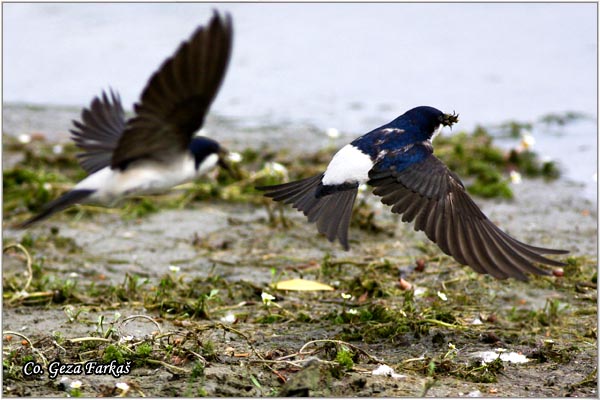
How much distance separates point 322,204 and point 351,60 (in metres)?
6.08

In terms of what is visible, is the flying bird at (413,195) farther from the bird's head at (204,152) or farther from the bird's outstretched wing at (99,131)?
the bird's outstretched wing at (99,131)

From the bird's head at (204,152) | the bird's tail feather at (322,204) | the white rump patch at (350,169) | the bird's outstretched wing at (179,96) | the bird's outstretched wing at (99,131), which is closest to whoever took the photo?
the bird's outstretched wing at (179,96)

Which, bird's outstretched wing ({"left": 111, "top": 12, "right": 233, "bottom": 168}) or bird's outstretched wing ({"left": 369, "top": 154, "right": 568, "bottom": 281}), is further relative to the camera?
bird's outstretched wing ({"left": 369, "top": 154, "right": 568, "bottom": 281})

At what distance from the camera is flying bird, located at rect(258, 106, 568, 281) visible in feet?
13.6

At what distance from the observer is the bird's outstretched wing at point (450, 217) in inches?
160

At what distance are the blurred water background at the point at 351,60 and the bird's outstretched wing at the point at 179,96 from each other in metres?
3.89

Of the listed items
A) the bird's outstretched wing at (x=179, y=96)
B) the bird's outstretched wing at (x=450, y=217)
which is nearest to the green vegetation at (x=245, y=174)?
the bird's outstretched wing at (x=450, y=217)

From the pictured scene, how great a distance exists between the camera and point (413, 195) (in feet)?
14.4

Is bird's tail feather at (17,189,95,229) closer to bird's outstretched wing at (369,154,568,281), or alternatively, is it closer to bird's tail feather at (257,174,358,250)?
bird's tail feather at (257,174,358,250)

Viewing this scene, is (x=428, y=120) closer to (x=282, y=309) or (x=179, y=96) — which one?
(x=282, y=309)

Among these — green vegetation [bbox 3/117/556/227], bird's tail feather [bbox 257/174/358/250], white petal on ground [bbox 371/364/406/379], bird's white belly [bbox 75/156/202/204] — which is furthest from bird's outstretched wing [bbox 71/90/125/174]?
white petal on ground [bbox 371/364/406/379]

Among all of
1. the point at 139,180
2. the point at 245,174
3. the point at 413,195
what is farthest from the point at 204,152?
the point at 245,174

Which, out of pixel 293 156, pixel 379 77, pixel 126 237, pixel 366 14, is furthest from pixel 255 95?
pixel 126 237

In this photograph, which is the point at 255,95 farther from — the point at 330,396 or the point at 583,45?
the point at 330,396
